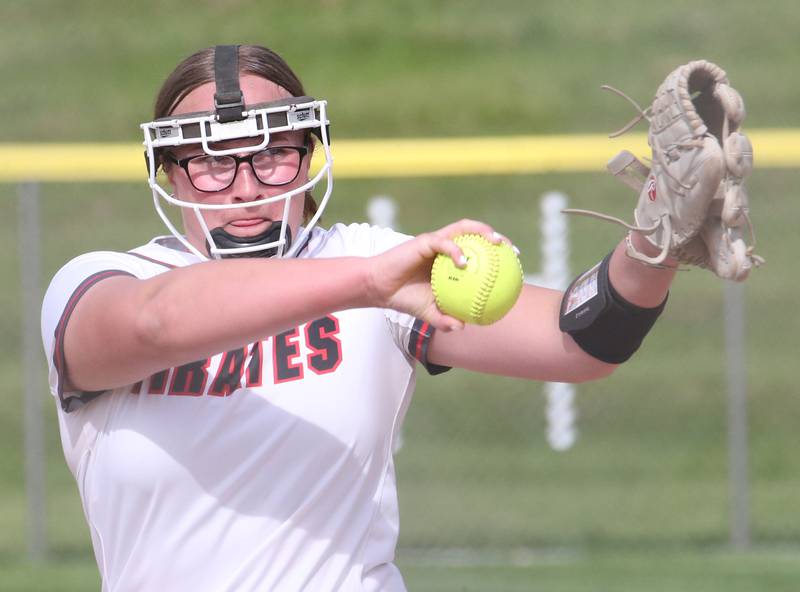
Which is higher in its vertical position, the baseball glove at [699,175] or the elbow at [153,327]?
the baseball glove at [699,175]

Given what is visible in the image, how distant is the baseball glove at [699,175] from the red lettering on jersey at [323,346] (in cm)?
57

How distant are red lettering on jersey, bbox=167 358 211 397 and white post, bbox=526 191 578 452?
3645mm

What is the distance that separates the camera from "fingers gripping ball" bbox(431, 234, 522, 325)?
5.93ft

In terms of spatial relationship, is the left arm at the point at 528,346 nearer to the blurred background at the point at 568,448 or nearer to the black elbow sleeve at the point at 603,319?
the black elbow sleeve at the point at 603,319

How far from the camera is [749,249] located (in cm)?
215

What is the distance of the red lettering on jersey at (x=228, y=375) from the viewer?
2336 mm

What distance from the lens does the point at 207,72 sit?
2469 millimetres

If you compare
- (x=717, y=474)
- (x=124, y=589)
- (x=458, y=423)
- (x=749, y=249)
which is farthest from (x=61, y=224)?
(x=749, y=249)

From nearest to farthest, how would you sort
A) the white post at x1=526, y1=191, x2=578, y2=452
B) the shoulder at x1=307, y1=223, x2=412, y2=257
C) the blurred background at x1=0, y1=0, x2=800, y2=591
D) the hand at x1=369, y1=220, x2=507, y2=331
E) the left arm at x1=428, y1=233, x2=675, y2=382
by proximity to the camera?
1. the hand at x1=369, y1=220, x2=507, y2=331
2. the left arm at x1=428, y1=233, x2=675, y2=382
3. the shoulder at x1=307, y1=223, x2=412, y2=257
4. the blurred background at x1=0, y1=0, x2=800, y2=591
5. the white post at x1=526, y1=191, x2=578, y2=452

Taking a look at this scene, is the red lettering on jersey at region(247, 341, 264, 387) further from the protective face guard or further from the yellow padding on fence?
the yellow padding on fence

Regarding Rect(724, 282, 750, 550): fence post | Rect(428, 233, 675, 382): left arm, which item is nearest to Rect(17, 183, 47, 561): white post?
Rect(724, 282, 750, 550): fence post

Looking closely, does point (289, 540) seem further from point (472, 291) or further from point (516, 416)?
point (516, 416)

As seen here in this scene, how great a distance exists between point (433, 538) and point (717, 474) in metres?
1.43

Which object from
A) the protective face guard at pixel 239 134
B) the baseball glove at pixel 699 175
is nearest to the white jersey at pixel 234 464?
the protective face guard at pixel 239 134
